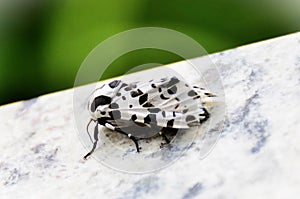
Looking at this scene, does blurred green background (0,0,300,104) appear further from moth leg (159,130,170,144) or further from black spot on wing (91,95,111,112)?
moth leg (159,130,170,144)

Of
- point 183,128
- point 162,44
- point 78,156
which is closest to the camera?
point 183,128

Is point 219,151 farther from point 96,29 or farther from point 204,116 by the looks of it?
point 96,29

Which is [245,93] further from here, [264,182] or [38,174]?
[38,174]

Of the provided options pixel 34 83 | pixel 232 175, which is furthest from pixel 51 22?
pixel 232 175

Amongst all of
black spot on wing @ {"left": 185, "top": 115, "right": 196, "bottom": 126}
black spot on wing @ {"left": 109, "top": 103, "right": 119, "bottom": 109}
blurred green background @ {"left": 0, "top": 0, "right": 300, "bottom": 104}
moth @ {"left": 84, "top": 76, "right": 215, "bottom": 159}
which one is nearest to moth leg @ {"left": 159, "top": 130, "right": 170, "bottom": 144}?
moth @ {"left": 84, "top": 76, "right": 215, "bottom": 159}

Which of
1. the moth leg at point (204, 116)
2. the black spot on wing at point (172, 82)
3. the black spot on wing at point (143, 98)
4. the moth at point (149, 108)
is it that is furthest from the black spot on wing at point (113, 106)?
the moth leg at point (204, 116)

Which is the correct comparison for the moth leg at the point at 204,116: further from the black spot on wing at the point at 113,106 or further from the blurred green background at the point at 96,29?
the blurred green background at the point at 96,29
